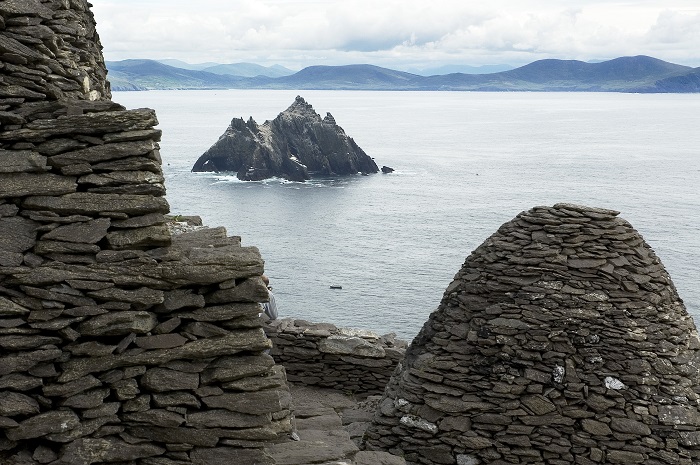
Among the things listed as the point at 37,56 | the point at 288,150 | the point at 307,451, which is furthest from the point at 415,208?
the point at 37,56

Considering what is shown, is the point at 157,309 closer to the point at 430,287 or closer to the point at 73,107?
the point at 73,107

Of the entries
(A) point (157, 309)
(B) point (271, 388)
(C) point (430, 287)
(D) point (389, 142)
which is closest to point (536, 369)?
(B) point (271, 388)

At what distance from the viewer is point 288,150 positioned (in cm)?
12825

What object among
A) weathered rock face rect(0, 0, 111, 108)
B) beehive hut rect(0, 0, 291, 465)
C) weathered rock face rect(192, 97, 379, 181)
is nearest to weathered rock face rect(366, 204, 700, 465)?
beehive hut rect(0, 0, 291, 465)

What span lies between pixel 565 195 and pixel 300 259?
133 ft

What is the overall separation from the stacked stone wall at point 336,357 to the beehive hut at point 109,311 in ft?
30.5

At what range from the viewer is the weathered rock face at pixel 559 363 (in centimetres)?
1316

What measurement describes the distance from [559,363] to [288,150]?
11672cm

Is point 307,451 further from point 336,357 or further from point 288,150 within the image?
point 288,150

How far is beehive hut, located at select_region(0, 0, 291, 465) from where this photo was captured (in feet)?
24.7

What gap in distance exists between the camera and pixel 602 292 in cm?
1348

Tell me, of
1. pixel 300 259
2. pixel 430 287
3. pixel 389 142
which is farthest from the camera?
pixel 389 142

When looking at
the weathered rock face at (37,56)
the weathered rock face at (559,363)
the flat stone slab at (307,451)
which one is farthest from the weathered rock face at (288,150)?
the flat stone slab at (307,451)

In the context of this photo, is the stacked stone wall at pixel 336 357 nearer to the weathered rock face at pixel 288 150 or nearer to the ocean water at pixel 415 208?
the ocean water at pixel 415 208
